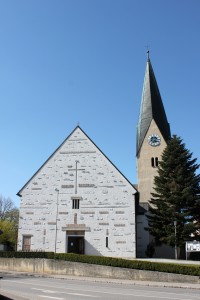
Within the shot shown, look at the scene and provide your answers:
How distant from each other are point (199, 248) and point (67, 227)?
1451cm

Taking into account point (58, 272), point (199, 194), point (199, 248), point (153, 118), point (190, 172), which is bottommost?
point (58, 272)

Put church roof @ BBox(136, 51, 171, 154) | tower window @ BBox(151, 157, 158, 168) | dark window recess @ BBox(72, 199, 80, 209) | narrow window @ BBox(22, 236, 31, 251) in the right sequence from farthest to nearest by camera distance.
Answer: church roof @ BBox(136, 51, 171, 154) < tower window @ BBox(151, 157, 158, 168) < dark window recess @ BBox(72, 199, 80, 209) < narrow window @ BBox(22, 236, 31, 251)

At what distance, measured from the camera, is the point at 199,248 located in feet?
76.6

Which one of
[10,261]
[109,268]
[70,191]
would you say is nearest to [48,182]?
[70,191]

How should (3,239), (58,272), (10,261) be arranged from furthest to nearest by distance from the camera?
1. (3,239)
2. (10,261)
3. (58,272)

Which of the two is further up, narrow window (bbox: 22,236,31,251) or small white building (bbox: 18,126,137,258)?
small white building (bbox: 18,126,137,258)

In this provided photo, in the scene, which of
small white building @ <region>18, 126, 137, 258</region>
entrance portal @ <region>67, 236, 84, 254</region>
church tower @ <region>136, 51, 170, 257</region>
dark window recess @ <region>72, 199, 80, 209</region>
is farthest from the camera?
church tower @ <region>136, 51, 170, 257</region>

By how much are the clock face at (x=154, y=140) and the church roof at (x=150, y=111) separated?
94 cm

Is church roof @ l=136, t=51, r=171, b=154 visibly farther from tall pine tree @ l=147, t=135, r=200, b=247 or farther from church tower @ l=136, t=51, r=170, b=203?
tall pine tree @ l=147, t=135, r=200, b=247

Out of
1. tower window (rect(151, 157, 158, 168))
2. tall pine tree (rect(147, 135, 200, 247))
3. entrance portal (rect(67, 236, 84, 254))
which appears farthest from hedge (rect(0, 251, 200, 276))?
tower window (rect(151, 157, 158, 168))

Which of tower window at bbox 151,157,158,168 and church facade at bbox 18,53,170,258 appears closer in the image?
church facade at bbox 18,53,170,258

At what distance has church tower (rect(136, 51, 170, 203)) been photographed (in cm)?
4962

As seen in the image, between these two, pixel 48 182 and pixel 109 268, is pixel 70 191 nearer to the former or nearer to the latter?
pixel 48 182

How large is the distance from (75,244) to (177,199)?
1137cm
